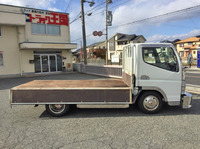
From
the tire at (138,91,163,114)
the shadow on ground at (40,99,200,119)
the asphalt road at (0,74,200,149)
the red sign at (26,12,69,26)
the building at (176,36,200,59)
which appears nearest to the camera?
the asphalt road at (0,74,200,149)

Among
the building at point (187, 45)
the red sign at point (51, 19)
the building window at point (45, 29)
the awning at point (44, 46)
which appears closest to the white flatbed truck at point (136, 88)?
the awning at point (44, 46)

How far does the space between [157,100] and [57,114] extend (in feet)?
10.2

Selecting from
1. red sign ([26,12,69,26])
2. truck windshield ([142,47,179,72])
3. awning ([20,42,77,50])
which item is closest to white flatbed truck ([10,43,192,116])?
truck windshield ([142,47,179,72])

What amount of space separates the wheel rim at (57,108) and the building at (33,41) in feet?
39.2

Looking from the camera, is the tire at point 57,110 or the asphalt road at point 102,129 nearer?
the asphalt road at point 102,129

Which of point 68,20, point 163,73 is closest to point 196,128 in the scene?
point 163,73

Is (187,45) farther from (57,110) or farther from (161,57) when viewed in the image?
(57,110)

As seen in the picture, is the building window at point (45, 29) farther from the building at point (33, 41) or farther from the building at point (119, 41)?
the building at point (119, 41)

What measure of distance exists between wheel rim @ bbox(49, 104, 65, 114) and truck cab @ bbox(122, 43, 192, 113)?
2208mm

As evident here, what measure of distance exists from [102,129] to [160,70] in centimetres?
237

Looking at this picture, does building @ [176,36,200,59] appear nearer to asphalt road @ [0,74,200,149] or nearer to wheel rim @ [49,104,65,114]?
asphalt road @ [0,74,200,149]

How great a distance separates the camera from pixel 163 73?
442cm

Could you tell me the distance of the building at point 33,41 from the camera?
14610 mm

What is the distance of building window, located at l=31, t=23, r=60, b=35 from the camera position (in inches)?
635
